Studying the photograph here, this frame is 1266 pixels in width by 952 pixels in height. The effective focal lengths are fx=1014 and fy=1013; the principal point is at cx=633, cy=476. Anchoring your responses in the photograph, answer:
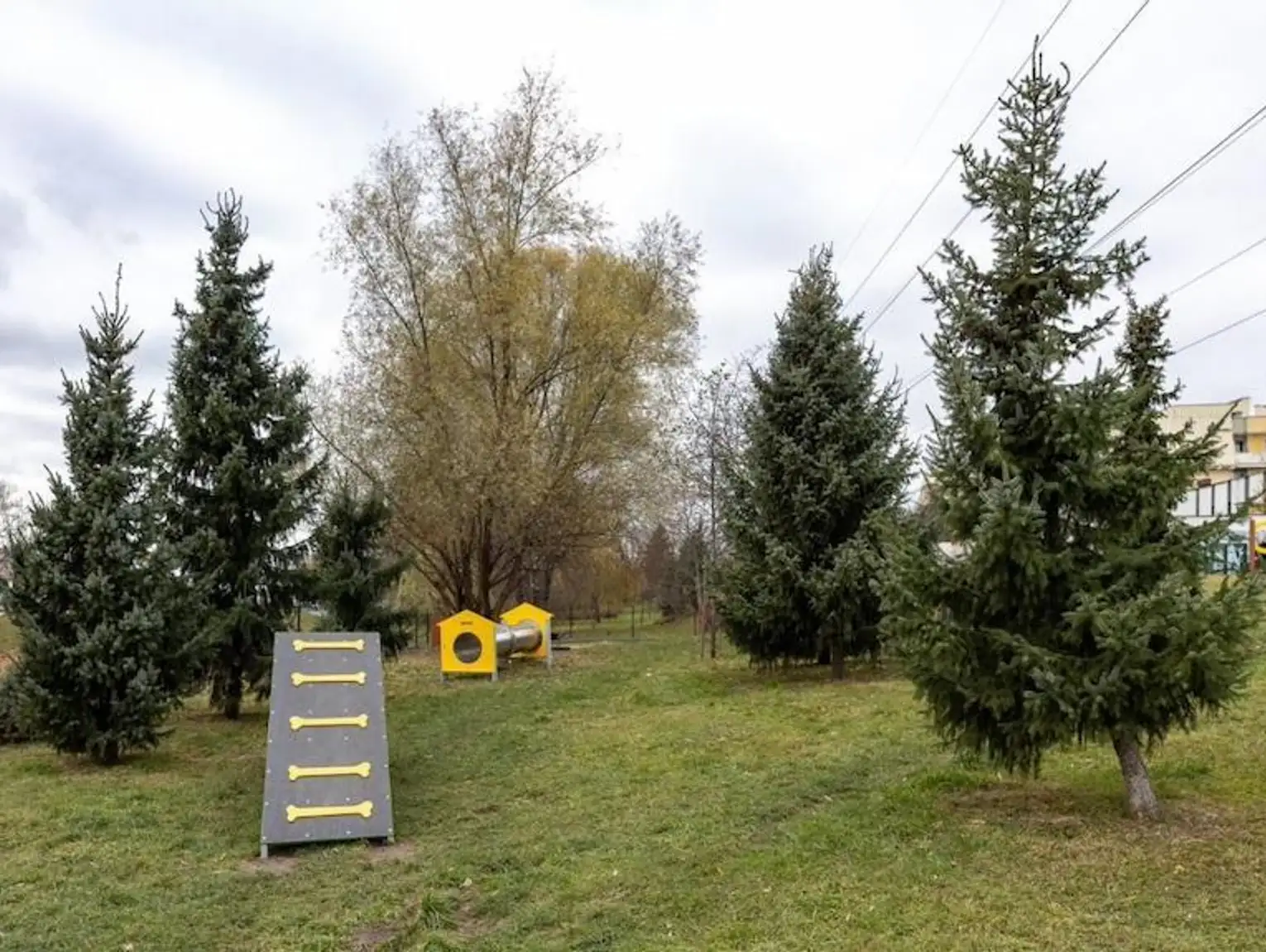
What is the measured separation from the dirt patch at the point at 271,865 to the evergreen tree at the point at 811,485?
7.35 m

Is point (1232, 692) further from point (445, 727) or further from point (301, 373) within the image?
point (301, 373)

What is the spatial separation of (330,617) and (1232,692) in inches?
507

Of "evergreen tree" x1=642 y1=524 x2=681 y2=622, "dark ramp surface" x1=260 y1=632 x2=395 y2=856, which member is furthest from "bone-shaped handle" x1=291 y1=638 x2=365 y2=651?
"evergreen tree" x1=642 y1=524 x2=681 y2=622

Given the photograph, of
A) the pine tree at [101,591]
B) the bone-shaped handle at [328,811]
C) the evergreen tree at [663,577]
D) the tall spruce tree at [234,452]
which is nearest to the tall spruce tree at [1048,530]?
the bone-shaped handle at [328,811]

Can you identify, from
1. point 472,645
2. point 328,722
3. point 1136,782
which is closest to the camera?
point 1136,782

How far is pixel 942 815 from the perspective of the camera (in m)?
6.11

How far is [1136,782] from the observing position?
5715mm

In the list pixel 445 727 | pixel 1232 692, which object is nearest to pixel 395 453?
pixel 445 727

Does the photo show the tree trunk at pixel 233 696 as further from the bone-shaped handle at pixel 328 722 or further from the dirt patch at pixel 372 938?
the dirt patch at pixel 372 938

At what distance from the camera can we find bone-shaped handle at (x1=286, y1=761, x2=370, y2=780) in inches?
280

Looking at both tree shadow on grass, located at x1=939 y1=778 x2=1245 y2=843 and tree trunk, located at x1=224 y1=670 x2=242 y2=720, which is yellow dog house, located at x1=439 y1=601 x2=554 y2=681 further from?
tree shadow on grass, located at x1=939 y1=778 x2=1245 y2=843

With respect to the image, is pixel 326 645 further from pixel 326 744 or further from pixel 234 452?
pixel 234 452

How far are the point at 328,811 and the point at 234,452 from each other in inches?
272

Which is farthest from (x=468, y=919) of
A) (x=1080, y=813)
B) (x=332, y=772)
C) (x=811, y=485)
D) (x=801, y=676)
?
(x=801, y=676)
